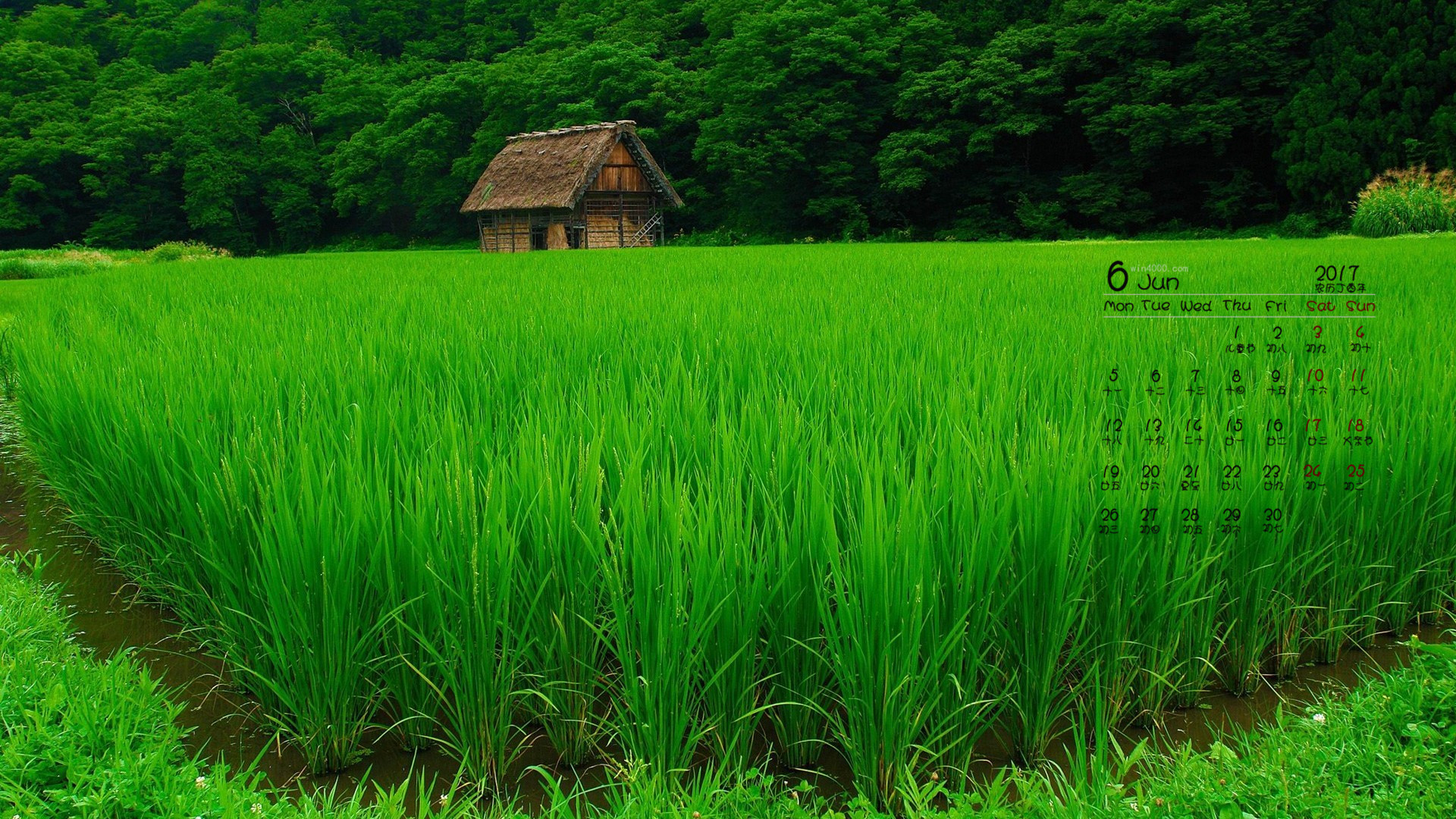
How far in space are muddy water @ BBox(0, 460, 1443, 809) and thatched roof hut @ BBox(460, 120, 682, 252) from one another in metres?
23.4

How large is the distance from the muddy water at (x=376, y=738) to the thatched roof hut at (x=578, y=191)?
76.8 feet

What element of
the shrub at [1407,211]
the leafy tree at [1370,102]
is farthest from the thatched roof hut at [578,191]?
the shrub at [1407,211]

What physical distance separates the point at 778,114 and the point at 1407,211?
19.2 m

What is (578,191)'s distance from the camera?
82.0 feet

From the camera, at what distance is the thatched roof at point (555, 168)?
25.5m

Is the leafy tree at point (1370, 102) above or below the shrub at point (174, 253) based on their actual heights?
above

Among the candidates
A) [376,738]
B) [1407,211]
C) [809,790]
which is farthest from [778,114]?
[809,790]

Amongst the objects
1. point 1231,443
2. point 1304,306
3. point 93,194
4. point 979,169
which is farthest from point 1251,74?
point 93,194

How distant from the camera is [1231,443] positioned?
2.07 meters

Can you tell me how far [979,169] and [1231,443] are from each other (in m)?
26.9

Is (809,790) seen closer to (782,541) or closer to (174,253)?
(782,541)

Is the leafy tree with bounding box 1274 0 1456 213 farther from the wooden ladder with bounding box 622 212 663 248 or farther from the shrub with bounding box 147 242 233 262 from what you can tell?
the shrub with bounding box 147 242 233 262

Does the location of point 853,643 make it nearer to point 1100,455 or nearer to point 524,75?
point 1100,455
